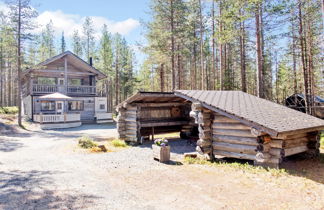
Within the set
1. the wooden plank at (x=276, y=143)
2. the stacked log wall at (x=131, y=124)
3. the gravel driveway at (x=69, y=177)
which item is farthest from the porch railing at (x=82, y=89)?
the wooden plank at (x=276, y=143)

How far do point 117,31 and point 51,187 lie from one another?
117 ft

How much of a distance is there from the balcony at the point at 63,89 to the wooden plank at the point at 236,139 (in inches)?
839

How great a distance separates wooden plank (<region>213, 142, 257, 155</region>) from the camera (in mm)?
7527

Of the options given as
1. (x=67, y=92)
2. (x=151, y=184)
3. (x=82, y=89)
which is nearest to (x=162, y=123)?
(x=151, y=184)

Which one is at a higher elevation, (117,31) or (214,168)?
(117,31)

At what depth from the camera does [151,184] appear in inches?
237

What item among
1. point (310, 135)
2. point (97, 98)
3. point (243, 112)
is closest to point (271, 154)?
point (243, 112)

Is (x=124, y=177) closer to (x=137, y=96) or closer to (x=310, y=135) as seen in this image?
(x=137, y=96)

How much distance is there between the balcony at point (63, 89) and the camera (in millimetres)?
23703

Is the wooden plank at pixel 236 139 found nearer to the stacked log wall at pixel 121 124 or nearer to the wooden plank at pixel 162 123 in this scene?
the wooden plank at pixel 162 123

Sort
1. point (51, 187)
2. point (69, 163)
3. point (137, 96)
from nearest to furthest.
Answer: point (51, 187)
point (69, 163)
point (137, 96)

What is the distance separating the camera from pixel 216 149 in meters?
8.65

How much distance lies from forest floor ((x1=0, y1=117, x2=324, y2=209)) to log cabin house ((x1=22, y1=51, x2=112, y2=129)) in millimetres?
15213

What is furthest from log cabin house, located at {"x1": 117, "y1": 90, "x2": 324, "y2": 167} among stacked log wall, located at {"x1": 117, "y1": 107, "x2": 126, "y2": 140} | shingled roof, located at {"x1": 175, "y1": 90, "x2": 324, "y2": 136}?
stacked log wall, located at {"x1": 117, "y1": 107, "x2": 126, "y2": 140}
